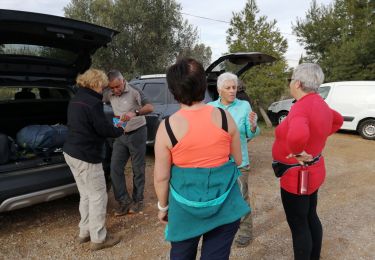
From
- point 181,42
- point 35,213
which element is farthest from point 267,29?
point 35,213

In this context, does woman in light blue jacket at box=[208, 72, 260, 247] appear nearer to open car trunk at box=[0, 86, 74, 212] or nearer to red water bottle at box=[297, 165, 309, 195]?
red water bottle at box=[297, 165, 309, 195]

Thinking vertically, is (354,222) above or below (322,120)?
below

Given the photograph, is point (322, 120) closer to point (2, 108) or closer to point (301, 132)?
point (301, 132)

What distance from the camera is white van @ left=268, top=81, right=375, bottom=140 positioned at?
9312 mm

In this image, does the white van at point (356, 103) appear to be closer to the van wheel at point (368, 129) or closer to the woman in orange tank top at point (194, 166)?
the van wheel at point (368, 129)

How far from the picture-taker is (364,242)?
324cm

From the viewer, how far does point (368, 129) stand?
9359mm

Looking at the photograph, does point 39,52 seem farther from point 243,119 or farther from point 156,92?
point 156,92

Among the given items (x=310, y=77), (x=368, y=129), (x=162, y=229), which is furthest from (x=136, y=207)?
(x=368, y=129)

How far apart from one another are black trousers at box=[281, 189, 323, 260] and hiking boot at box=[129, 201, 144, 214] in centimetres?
212

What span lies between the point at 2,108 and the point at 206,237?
12.6ft

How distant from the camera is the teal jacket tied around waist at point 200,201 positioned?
1.64 meters

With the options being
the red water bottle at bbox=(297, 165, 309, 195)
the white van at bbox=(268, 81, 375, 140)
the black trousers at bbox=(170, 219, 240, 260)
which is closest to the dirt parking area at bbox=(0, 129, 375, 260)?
the red water bottle at bbox=(297, 165, 309, 195)

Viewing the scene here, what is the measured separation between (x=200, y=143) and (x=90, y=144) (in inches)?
62.7
